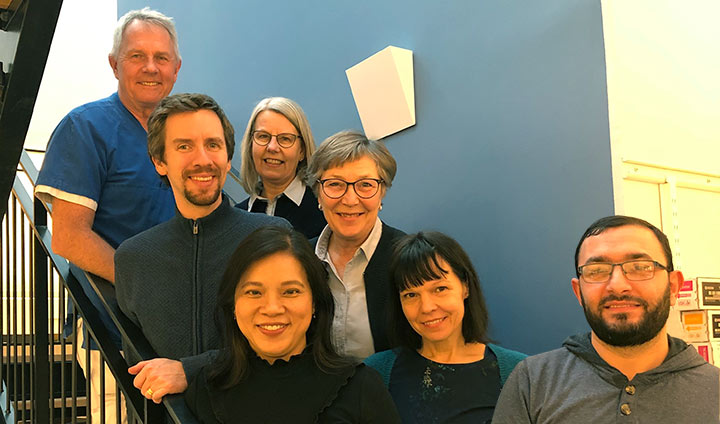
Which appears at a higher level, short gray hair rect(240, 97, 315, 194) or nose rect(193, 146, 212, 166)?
short gray hair rect(240, 97, 315, 194)

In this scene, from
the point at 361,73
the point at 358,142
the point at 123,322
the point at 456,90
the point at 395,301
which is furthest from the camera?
the point at 361,73

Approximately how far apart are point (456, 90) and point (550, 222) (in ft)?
2.52

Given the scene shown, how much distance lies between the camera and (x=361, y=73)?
128 inches

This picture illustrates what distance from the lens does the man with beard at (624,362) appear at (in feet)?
4.45

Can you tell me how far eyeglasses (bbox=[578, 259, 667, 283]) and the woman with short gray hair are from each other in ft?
2.05

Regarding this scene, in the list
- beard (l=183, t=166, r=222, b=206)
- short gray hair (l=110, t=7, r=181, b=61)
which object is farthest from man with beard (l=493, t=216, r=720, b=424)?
short gray hair (l=110, t=7, r=181, b=61)

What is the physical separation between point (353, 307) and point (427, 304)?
28 centimetres

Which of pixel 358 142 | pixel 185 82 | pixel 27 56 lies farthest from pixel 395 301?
pixel 185 82

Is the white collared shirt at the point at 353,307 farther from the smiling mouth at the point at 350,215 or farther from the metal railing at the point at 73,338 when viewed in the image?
the metal railing at the point at 73,338

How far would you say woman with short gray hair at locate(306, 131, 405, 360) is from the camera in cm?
191

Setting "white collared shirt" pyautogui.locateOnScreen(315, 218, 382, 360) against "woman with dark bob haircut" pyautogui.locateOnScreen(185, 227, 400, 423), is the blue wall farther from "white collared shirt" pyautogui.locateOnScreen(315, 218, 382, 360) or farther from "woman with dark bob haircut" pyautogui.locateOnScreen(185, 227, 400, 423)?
"woman with dark bob haircut" pyautogui.locateOnScreen(185, 227, 400, 423)

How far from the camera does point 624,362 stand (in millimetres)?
1423

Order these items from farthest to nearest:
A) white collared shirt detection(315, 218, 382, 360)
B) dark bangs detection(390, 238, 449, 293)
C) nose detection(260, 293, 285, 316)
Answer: white collared shirt detection(315, 218, 382, 360) < dark bangs detection(390, 238, 449, 293) < nose detection(260, 293, 285, 316)

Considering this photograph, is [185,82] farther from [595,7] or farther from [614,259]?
[614,259]
